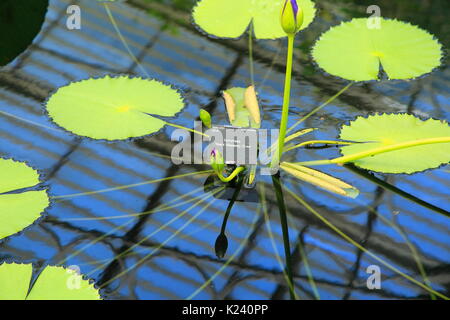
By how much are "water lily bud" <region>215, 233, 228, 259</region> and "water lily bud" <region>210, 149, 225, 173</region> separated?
0.19 m

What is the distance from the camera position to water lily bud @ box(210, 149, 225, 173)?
6.17ft

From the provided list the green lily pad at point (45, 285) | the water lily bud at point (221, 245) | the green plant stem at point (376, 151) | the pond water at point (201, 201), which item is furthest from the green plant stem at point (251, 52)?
the green lily pad at point (45, 285)

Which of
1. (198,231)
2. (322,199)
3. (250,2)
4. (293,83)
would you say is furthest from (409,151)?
(250,2)

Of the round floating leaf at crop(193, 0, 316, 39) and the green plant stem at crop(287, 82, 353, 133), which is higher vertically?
the round floating leaf at crop(193, 0, 316, 39)

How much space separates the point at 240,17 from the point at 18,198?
4.00 feet

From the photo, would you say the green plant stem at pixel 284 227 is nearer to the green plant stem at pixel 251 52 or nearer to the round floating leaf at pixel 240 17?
the green plant stem at pixel 251 52

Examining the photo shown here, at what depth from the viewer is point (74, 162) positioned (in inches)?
83.0

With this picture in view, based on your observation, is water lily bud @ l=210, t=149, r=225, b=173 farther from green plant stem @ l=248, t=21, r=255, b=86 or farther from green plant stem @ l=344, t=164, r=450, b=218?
green plant stem @ l=248, t=21, r=255, b=86

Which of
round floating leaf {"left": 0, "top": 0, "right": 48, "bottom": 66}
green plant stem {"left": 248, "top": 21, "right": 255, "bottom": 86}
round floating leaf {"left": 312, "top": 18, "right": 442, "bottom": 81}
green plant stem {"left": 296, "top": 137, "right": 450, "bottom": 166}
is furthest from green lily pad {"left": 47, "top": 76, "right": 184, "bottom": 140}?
round floating leaf {"left": 312, "top": 18, "right": 442, "bottom": 81}

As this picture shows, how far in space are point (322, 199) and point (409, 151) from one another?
1.10 feet

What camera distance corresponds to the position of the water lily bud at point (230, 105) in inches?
86.2

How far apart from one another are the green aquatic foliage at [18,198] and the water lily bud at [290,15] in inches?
34.2

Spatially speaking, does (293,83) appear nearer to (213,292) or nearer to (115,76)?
(115,76)
